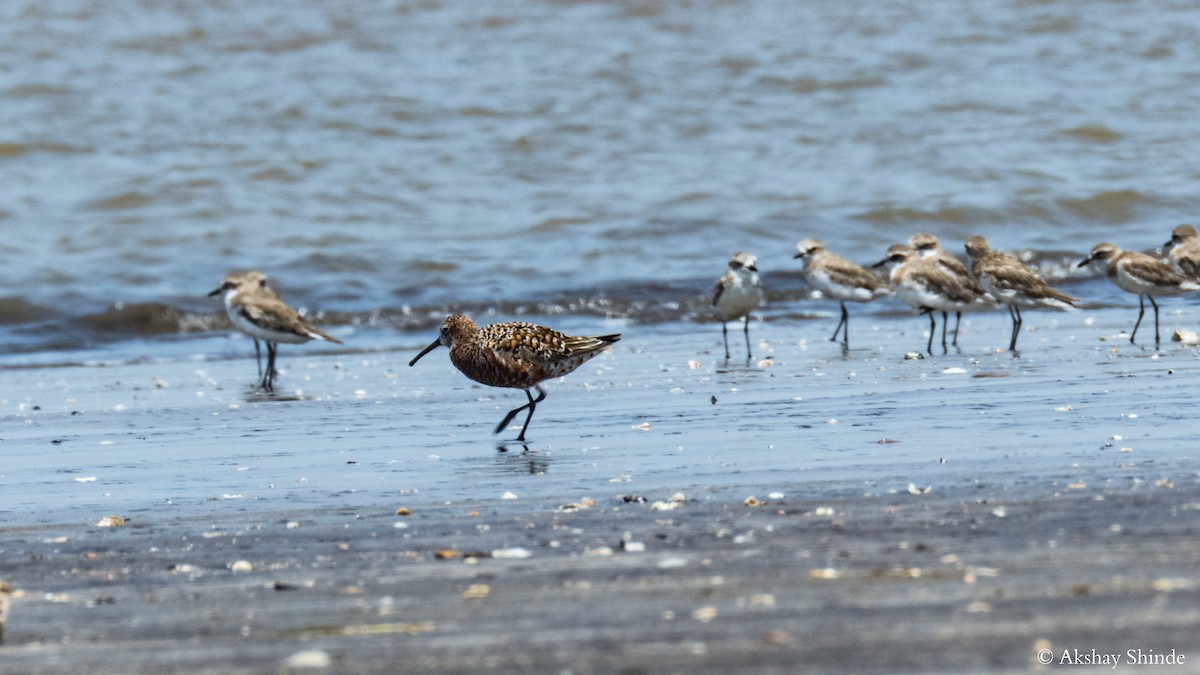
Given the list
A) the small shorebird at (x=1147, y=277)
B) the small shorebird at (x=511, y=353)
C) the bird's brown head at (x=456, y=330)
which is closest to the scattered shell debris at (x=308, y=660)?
the small shorebird at (x=511, y=353)

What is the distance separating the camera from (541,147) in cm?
2691

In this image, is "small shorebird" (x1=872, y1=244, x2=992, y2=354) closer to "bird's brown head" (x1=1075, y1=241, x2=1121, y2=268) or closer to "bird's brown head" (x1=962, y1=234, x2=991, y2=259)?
"bird's brown head" (x1=962, y1=234, x2=991, y2=259)

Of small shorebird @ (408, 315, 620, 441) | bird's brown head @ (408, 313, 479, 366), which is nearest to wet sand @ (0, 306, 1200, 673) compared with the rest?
small shorebird @ (408, 315, 620, 441)

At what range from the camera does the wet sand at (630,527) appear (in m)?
4.51

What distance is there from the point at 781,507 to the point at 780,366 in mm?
6531

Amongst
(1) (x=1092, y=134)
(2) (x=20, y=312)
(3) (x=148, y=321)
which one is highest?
(1) (x=1092, y=134)

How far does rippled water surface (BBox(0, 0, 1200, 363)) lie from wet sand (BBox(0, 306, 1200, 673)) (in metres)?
6.82

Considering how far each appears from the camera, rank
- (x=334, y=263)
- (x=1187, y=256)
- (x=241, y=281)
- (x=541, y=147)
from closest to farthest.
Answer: (x=1187, y=256) < (x=241, y=281) < (x=334, y=263) < (x=541, y=147)

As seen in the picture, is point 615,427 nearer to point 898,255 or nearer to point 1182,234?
point 898,255

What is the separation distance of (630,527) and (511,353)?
3889mm

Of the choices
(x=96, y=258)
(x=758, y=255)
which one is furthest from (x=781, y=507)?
(x=96, y=258)

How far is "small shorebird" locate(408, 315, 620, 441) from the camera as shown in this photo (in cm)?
998

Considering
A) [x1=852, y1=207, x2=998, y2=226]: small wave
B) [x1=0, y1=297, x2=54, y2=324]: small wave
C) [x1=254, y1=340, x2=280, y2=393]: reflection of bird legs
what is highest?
[x1=254, y1=340, x2=280, y2=393]: reflection of bird legs

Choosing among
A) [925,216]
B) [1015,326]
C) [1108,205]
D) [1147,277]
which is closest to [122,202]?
[925,216]
